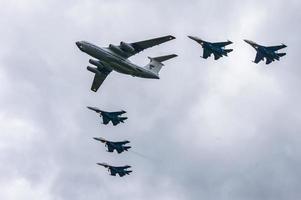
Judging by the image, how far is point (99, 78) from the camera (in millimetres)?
145625

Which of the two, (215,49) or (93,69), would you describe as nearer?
(215,49)

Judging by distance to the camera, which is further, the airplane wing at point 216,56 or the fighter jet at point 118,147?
the fighter jet at point 118,147

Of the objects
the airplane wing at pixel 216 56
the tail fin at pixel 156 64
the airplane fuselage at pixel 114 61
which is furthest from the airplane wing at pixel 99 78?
the airplane wing at pixel 216 56

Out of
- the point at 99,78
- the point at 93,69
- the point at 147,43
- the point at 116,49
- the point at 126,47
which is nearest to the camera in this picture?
the point at 147,43

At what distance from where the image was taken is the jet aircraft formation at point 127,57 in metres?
127

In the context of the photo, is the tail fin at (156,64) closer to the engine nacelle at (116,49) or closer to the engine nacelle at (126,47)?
the engine nacelle at (126,47)

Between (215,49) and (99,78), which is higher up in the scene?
(99,78)

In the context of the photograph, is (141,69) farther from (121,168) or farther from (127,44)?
(121,168)

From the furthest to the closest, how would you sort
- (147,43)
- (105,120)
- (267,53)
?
(105,120) < (147,43) < (267,53)

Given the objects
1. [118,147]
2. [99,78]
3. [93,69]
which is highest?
[99,78]

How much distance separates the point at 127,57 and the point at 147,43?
425 cm

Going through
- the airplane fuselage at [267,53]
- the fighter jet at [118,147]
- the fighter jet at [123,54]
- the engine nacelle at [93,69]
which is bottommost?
the fighter jet at [118,147]

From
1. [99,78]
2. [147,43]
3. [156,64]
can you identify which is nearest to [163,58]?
[156,64]

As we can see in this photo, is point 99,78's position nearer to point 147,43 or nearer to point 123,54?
point 123,54
